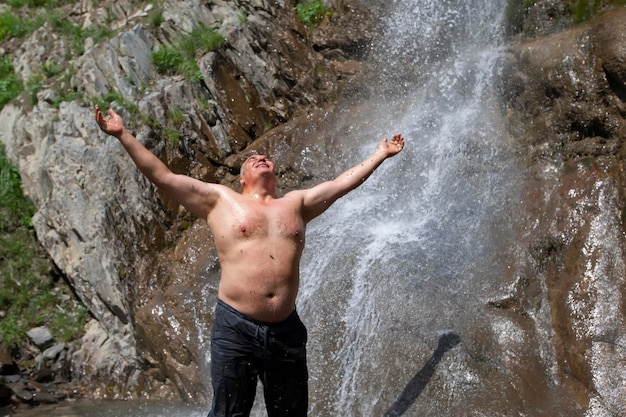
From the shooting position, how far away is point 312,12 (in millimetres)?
9930

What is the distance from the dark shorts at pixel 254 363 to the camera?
3805 millimetres

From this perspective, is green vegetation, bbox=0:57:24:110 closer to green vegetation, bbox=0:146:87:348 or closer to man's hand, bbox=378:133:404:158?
green vegetation, bbox=0:146:87:348

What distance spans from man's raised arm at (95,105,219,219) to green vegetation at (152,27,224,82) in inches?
189

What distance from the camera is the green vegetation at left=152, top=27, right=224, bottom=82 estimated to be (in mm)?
8734

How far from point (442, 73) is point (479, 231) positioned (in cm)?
291

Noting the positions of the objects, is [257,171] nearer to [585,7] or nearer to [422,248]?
[422,248]

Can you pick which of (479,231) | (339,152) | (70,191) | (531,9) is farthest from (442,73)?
(70,191)

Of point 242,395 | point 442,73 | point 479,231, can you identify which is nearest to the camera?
point 242,395

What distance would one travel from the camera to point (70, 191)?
8.30 meters

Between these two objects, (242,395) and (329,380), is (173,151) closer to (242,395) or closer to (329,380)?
(329,380)

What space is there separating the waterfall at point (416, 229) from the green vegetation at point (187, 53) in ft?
5.79

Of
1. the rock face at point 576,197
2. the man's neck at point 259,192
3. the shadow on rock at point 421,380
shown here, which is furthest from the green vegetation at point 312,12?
the man's neck at point 259,192

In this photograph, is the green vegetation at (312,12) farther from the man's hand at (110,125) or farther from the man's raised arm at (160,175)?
the man's hand at (110,125)

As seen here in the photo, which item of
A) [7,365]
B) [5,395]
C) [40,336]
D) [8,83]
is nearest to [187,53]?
[8,83]
